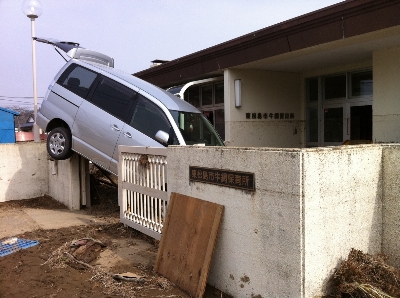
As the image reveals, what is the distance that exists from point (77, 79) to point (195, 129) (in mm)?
2936

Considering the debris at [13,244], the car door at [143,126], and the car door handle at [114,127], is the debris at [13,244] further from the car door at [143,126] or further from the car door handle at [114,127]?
the car door handle at [114,127]

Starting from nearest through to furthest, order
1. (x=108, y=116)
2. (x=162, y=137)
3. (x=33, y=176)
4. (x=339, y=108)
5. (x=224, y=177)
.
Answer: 1. (x=224, y=177)
2. (x=162, y=137)
3. (x=108, y=116)
4. (x=33, y=176)
5. (x=339, y=108)

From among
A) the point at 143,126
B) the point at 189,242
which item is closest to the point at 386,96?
the point at 143,126

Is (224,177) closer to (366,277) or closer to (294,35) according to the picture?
(366,277)

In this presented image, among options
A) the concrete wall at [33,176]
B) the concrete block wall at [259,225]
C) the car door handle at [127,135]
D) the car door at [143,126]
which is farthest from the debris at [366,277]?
the concrete wall at [33,176]

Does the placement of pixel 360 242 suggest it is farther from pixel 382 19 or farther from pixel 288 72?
pixel 288 72

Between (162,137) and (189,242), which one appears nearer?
(189,242)

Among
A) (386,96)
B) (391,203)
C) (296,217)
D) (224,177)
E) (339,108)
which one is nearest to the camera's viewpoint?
(296,217)

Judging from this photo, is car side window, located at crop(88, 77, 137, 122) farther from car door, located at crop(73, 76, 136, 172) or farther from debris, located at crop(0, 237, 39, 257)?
debris, located at crop(0, 237, 39, 257)

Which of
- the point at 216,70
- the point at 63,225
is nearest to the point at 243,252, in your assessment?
the point at 63,225

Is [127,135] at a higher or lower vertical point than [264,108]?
lower

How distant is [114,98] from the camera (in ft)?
24.7

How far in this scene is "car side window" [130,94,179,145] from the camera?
6.94 m

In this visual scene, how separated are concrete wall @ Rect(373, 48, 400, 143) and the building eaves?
1.68 meters
